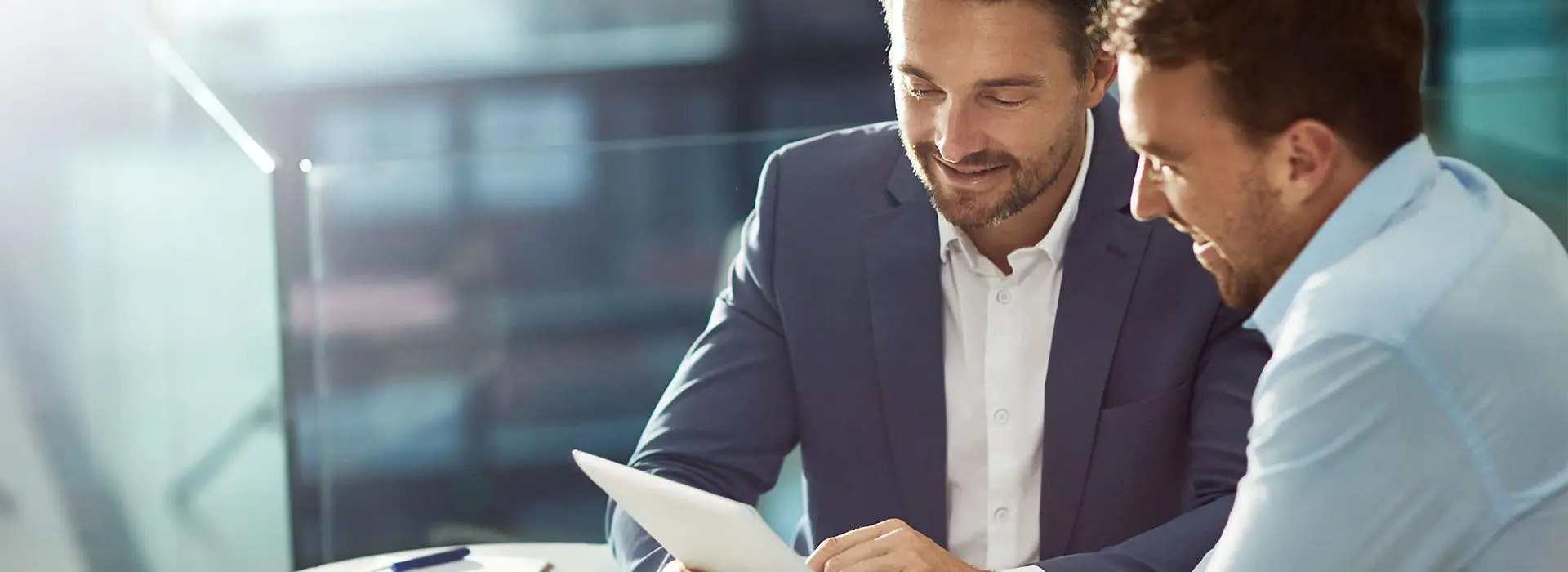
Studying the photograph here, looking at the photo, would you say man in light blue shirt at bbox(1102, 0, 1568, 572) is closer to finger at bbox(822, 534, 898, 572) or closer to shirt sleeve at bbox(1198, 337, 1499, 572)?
shirt sleeve at bbox(1198, 337, 1499, 572)

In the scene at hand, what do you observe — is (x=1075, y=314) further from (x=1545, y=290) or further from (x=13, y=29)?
(x=13, y=29)

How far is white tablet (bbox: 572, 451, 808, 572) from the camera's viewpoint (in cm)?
123

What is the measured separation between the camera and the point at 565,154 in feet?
8.54

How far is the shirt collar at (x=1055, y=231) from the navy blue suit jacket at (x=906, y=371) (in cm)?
1

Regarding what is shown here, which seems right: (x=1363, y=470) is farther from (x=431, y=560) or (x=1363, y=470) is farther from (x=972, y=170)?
(x=431, y=560)

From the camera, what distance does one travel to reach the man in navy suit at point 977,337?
1609 millimetres

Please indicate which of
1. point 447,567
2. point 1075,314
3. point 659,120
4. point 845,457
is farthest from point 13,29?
point 1075,314

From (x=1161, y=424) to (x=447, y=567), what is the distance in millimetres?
821

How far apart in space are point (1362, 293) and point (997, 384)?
0.77 m

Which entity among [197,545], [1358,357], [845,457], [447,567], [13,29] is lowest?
[197,545]

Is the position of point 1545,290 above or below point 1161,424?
above

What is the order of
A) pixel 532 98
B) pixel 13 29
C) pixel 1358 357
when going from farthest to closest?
pixel 532 98
pixel 13 29
pixel 1358 357

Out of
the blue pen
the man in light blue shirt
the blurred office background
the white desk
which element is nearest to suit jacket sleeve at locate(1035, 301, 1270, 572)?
the man in light blue shirt

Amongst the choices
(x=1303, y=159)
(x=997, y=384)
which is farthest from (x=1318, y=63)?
(x=997, y=384)
